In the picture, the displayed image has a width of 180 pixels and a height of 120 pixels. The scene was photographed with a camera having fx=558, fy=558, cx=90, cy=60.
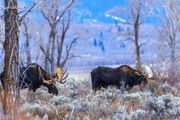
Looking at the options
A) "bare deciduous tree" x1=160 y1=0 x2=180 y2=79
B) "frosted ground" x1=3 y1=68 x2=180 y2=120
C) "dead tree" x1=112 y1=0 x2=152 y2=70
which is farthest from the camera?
"bare deciduous tree" x1=160 y1=0 x2=180 y2=79

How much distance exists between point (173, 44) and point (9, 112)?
5520cm

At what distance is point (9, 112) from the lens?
37.8 feet

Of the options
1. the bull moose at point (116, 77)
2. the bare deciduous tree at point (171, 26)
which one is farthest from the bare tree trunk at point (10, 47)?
the bare deciduous tree at point (171, 26)

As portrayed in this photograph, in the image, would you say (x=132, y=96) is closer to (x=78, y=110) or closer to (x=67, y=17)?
(x=78, y=110)

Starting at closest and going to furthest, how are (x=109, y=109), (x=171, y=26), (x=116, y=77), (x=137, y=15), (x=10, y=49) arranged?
(x=10, y=49)
(x=109, y=109)
(x=116, y=77)
(x=137, y=15)
(x=171, y=26)

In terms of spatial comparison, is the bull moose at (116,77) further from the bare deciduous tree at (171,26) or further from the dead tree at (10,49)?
the bare deciduous tree at (171,26)

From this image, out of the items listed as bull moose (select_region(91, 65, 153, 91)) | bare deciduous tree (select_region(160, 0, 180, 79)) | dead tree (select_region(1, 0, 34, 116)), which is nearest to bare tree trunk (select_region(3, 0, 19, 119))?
dead tree (select_region(1, 0, 34, 116))

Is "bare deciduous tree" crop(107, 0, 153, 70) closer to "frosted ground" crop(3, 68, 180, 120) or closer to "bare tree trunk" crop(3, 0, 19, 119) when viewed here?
"frosted ground" crop(3, 68, 180, 120)

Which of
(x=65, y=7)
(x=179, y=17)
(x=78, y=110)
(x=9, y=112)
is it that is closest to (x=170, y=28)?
(x=179, y=17)

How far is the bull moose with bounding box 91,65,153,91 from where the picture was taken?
23.4m

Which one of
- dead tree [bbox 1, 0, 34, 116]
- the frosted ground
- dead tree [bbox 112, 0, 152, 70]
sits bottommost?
the frosted ground

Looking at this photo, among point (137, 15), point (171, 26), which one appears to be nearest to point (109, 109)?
point (137, 15)

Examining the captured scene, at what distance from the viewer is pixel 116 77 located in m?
23.5

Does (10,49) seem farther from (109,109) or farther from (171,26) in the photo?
(171,26)
